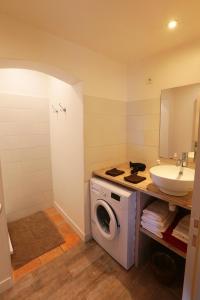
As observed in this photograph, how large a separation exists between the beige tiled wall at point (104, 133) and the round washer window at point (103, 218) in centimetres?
40

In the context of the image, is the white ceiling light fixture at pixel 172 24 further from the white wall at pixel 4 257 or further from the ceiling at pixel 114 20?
the white wall at pixel 4 257

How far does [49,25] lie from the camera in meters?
1.40

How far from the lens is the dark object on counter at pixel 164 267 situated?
1473 millimetres

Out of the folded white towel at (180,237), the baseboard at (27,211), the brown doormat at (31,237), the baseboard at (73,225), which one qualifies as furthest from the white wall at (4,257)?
the folded white towel at (180,237)

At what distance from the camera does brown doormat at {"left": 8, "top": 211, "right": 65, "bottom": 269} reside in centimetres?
184

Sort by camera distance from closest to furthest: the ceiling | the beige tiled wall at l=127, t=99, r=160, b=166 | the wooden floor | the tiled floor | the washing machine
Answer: the ceiling
the wooden floor
the washing machine
the tiled floor
the beige tiled wall at l=127, t=99, r=160, b=166

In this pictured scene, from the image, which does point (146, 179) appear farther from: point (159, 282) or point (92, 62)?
point (92, 62)

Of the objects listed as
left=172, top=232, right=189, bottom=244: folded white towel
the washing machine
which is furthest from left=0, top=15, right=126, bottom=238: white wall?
left=172, top=232, right=189, bottom=244: folded white towel

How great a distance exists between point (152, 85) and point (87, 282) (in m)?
2.29

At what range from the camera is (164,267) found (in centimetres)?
156

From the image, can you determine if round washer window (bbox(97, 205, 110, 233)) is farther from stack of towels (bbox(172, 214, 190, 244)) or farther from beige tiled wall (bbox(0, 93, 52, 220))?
beige tiled wall (bbox(0, 93, 52, 220))

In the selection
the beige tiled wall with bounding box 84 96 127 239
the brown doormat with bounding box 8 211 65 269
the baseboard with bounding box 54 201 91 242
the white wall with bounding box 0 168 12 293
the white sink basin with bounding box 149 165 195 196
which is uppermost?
the beige tiled wall with bounding box 84 96 127 239

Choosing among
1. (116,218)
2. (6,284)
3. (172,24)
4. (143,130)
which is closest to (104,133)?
(143,130)

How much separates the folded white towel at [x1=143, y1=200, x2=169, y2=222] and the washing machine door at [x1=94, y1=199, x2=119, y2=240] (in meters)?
0.33
